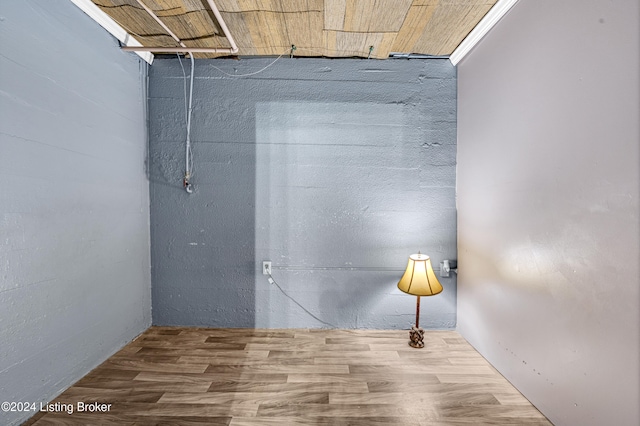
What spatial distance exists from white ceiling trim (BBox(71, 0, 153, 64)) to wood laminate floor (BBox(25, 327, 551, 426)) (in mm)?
2117

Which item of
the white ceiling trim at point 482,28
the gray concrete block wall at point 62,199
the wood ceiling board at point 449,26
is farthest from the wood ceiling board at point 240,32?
the white ceiling trim at point 482,28

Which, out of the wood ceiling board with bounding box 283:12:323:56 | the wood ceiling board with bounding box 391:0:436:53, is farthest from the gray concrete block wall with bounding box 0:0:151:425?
the wood ceiling board with bounding box 391:0:436:53

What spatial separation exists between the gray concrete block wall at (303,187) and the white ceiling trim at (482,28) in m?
0.14

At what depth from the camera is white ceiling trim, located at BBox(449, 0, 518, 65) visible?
178 cm

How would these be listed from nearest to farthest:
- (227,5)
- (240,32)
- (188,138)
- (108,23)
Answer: (227,5), (108,23), (240,32), (188,138)

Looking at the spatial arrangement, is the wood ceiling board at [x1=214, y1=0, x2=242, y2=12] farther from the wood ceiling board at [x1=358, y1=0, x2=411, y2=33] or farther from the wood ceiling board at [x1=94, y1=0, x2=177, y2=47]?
the wood ceiling board at [x1=358, y1=0, x2=411, y2=33]

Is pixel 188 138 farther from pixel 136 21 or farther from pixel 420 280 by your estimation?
pixel 420 280

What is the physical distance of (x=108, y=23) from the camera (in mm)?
1966

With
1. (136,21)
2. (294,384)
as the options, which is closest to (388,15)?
(136,21)

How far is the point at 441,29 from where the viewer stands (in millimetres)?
2049

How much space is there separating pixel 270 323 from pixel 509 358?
5.33 feet

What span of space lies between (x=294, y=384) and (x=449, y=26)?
7.94 feet

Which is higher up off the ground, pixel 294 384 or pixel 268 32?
pixel 268 32

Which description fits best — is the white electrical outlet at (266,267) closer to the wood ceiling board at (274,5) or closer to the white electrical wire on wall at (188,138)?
the white electrical wire on wall at (188,138)
